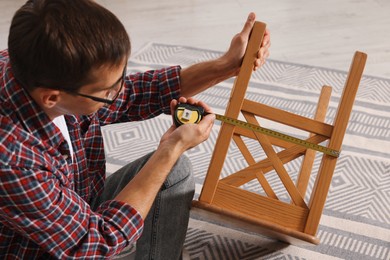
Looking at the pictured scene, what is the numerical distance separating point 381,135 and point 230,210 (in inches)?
40.6

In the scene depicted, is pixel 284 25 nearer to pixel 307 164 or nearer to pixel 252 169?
pixel 307 164

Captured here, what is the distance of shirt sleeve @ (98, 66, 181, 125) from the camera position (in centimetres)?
129

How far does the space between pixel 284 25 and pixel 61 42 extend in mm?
2193

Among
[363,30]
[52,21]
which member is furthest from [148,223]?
[363,30]

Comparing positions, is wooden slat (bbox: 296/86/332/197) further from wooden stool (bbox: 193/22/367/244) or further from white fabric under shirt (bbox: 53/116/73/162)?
white fabric under shirt (bbox: 53/116/73/162)

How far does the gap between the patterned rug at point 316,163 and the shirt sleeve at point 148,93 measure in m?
0.47

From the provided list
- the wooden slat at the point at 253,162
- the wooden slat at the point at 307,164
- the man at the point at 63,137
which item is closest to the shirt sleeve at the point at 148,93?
the man at the point at 63,137

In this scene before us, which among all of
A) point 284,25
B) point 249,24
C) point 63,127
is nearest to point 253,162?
point 249,24

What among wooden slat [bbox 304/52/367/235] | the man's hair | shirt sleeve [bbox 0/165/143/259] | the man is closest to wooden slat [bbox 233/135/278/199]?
wooden slat [bbox 304/52/367/235]

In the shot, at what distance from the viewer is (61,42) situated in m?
0.86

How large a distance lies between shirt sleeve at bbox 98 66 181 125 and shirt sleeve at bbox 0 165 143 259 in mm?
319

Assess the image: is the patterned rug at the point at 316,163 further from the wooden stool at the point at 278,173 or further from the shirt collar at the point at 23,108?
the shirt collar at the point at 23,108

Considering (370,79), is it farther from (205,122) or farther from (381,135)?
(205,122)

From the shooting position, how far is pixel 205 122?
3.81 ft
